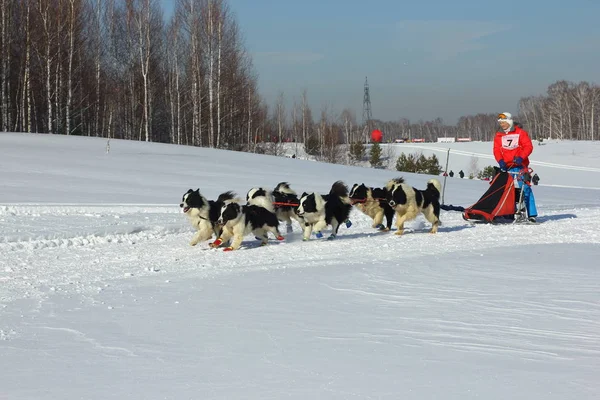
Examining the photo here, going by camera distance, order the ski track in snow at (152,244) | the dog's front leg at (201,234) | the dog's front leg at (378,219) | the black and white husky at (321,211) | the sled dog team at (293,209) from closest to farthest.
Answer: the ski track in snow at (152,244) < the sled dog team at (293,209) < the dog's front leg at (201,234) < the black and white husky at (321,211) < the dog's front leg at (378,219)

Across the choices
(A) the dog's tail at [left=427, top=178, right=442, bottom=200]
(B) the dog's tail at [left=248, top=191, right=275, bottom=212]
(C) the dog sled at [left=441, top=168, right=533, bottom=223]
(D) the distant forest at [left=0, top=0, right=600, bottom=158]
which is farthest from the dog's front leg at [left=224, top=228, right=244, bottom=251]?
(D) the distant forest at [left=0, top=0, right=600, bottom=158]

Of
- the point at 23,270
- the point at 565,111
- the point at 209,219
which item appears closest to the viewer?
the point at 23,270

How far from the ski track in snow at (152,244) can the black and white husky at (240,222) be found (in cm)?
23

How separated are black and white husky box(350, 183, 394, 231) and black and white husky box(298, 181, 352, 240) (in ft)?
1.82

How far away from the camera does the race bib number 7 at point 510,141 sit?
470 inches

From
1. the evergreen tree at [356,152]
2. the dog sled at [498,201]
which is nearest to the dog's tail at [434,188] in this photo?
the dog sled at [498,201]

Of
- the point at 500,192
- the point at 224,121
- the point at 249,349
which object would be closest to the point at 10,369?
the point at 249,349

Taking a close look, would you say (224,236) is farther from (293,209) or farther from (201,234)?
(293,209)

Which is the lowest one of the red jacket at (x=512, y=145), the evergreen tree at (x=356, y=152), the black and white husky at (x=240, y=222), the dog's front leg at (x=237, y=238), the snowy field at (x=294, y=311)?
the snowy field at (x=294, y=311)

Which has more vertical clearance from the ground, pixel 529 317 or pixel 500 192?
pixel 500 192

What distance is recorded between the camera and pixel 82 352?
3.97 m

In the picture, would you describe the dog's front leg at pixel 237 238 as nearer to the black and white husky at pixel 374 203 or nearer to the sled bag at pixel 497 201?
the black and white husky at pixel 374 203

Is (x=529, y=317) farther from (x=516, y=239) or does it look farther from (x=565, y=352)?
(x=516, y=239)

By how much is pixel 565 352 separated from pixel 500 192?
8.01 metres
